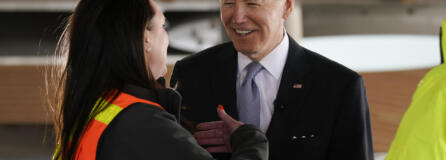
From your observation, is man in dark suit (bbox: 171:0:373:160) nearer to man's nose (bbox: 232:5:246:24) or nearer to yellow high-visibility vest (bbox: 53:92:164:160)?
man's nose (bbox: 232:5:246:24)

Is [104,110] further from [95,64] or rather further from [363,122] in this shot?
[363,122]

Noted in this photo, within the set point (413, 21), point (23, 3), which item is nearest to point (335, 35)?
point (413, 21)

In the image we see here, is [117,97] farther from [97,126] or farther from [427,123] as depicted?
[427,123]

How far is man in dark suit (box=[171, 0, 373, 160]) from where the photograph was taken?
6.49 feet

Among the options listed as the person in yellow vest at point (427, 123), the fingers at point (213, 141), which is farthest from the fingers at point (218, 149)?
the person in yellow vest at point (427, 123)

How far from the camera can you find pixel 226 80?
6.92 feet

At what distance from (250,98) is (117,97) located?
2.48 ft

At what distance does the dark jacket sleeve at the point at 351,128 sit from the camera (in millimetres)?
1968

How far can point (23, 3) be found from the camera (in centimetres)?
651

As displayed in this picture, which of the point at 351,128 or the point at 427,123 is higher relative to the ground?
the point at 427,123

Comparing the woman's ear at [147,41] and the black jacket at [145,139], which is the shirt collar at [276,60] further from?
the black jacket at [145,139]

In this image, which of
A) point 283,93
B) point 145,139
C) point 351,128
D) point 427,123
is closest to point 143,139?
point 145,139

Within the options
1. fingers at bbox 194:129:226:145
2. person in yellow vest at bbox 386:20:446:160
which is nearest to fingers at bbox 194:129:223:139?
fingers at bbox 194:129:226:145

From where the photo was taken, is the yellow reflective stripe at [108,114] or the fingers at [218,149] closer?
the yellow reflective stripe at [108,114]
